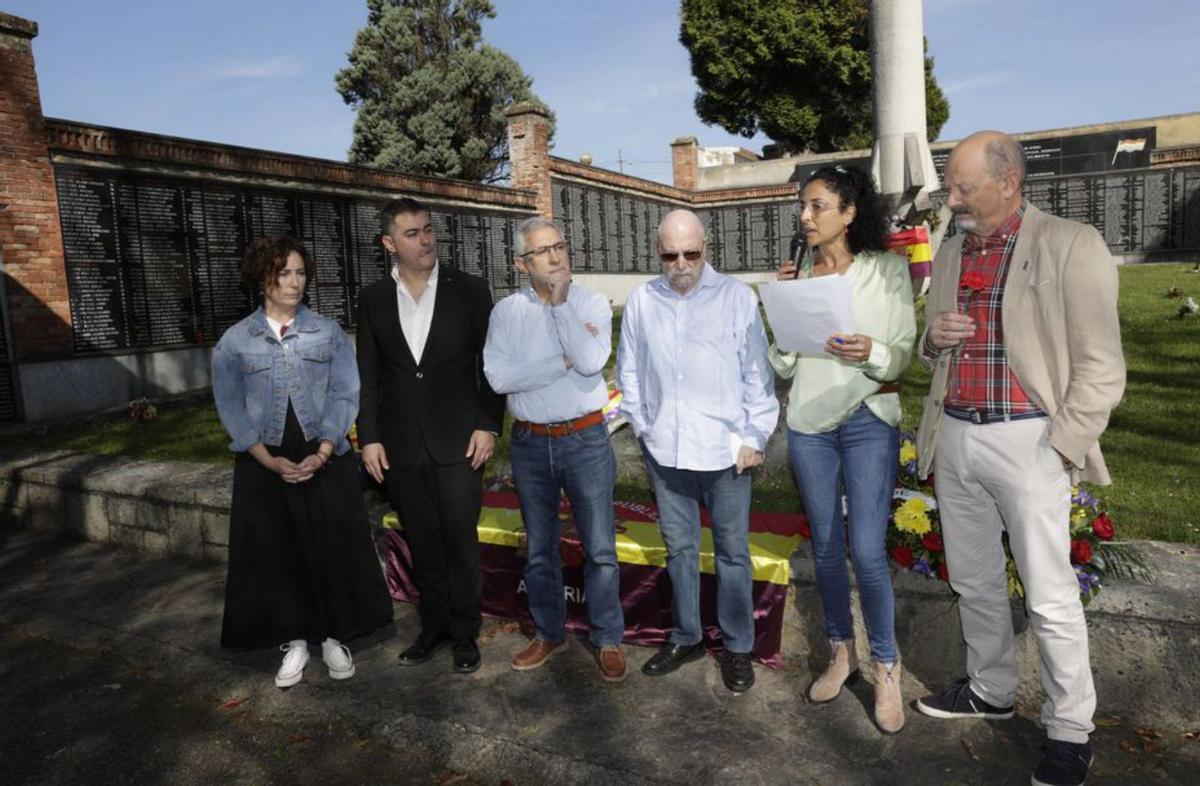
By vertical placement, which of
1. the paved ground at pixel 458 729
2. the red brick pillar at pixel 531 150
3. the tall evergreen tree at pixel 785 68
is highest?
the tall evergreen tree at pixel 785 68

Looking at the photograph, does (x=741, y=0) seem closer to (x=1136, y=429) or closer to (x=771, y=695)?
(x=1136, y=429)

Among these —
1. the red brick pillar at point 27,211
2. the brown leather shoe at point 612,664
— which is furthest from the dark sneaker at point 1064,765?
the red brick pillar at point 27,211

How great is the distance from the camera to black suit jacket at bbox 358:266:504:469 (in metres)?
3.71

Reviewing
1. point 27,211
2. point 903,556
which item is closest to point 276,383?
point 903,556

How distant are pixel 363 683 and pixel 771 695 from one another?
1820mm

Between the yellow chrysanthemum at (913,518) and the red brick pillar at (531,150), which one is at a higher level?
the red brick pillar at (531,150)

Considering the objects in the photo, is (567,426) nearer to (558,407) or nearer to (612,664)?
(558,407)

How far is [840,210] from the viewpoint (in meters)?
2.99

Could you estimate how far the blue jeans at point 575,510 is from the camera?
3508mm

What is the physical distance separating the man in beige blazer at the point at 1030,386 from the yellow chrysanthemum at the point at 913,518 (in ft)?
1.62

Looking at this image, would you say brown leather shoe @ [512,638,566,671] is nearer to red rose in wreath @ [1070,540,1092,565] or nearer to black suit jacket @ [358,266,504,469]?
black suit jacket @ [358,266,504,469]

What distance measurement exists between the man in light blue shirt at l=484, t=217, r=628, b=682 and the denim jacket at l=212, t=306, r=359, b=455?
2.54 ft

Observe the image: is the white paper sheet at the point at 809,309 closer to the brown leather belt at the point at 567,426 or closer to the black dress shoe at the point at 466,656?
the brown leather belt at the point at 567,426

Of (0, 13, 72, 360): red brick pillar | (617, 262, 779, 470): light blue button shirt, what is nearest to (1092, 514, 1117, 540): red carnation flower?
(617, 262, 779, 470): light blue button shirt
